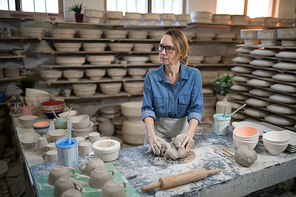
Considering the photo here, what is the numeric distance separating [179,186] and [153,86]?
3.18 feet

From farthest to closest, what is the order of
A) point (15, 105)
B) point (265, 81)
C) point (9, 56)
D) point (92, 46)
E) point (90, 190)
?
point (92, 46)
point (9, 56)
point (265, 81)
point (15, 105)
point (90, 190)

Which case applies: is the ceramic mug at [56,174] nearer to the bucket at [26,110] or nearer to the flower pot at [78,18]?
the bucket at [26,110]

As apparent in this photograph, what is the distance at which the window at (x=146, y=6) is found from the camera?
4953 millimetres

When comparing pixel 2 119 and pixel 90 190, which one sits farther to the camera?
pixel 2 119

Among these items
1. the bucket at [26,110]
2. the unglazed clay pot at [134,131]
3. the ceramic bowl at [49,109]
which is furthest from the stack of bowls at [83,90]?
the bucket at [26,110]

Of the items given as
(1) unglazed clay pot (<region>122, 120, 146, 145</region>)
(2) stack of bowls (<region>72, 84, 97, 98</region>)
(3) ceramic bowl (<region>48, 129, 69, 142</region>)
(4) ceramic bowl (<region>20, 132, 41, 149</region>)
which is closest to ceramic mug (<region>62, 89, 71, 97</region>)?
(2) stack of bowls (<region>72, 84, 97, 98</region>)

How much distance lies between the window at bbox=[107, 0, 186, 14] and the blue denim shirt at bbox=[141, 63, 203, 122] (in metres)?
3.33

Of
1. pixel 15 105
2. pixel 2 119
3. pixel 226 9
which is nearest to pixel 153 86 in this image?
pixel 15 105

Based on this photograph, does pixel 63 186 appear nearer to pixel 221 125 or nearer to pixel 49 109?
pixel 221 125

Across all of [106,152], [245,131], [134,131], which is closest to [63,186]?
[106,152]

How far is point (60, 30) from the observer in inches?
165

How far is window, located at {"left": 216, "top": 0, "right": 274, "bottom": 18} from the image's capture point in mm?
5759

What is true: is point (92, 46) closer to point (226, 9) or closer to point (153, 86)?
point (153, 86)

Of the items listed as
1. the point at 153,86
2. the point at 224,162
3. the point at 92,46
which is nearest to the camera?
the point at 224,162
